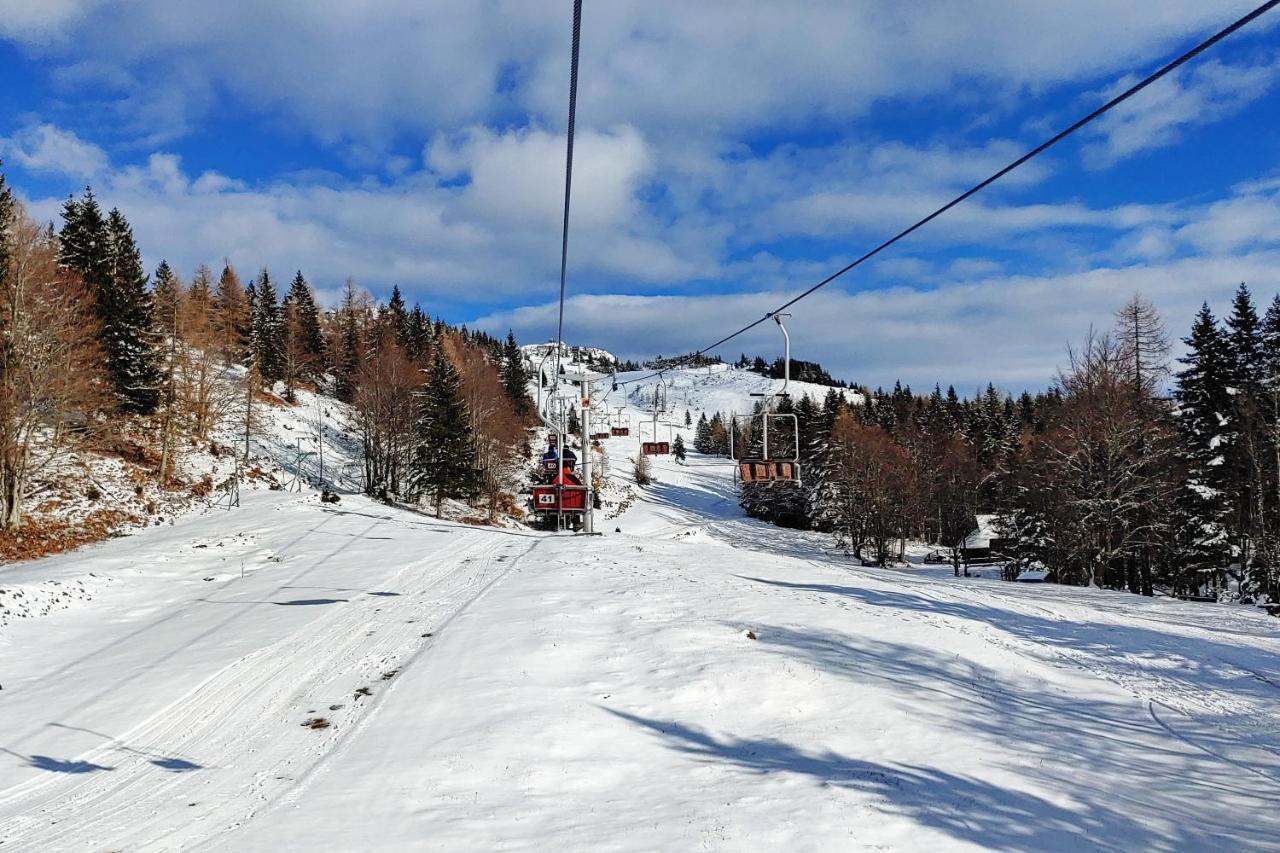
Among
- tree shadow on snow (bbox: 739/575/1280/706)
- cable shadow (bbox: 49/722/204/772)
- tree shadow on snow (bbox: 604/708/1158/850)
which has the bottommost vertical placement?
cable shadow (bbox: 49/722/204/772)

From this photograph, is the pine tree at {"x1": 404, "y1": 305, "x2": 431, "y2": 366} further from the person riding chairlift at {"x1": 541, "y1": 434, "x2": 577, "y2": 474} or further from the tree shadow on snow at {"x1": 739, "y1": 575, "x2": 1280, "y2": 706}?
the tree shadow on snow at {"x1": 739, "y1": 575, "x2": 1280, "y2": 706}

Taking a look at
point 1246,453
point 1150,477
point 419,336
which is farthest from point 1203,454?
point 419,336

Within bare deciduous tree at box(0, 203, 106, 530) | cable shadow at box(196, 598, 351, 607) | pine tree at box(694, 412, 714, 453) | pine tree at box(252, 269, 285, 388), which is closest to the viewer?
cable shadow at box(196, 598, 351, 607)

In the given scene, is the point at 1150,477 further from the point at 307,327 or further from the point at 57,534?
the point at 307,327

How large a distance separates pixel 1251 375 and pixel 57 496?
6244 cm

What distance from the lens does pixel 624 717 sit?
1071cm

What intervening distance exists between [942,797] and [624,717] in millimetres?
4562

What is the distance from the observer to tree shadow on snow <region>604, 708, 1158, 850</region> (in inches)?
290

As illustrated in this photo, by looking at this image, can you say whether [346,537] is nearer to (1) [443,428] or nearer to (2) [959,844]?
(1) [443,428]

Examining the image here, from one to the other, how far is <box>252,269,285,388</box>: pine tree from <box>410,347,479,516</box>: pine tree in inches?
806

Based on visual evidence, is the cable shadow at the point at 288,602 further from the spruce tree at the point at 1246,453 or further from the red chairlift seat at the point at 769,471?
the spruce tree at the point at 1246,453

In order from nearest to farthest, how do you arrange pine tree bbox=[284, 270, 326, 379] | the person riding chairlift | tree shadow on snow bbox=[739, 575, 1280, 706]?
1. tree shadow on snow bbox=[739, 575, 1280, 706]
2. the person riding chairlift
3. pine tree bbox=[284, 270, 326, 379]

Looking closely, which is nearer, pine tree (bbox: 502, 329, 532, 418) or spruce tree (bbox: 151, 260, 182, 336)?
spruce tree (bbox: 151, 260, 182, 336)

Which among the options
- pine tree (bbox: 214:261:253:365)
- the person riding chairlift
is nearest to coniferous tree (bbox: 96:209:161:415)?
pine tree (bbox: 214:261:253:365)
